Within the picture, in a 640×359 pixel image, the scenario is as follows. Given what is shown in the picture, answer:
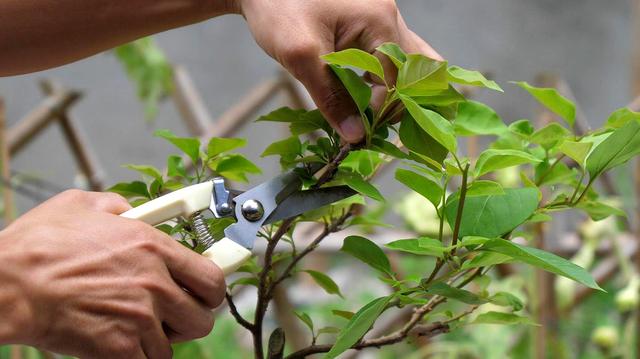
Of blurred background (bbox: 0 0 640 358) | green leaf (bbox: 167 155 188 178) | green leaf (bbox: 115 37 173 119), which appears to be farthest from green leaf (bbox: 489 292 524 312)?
blurred background (bbox: 0 0 640 358)

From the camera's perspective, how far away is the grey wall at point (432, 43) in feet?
10.00

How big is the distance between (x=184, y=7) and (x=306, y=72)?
165mm

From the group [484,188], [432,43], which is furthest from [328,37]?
[432,43]

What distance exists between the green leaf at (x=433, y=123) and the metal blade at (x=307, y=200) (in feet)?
0.29

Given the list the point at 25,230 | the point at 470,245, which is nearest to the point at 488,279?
the point at 470,245

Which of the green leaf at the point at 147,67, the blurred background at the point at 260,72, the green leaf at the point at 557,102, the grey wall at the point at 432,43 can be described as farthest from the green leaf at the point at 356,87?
the grey wall at the point at 432,43

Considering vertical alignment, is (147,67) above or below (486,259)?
below

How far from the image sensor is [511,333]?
1474mm

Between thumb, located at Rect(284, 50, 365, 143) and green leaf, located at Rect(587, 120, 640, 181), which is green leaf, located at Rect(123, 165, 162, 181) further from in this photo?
green leaf, located at Rect(587, 120, 640, 181)

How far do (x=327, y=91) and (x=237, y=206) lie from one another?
0.09 m

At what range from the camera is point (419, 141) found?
17.5 inches

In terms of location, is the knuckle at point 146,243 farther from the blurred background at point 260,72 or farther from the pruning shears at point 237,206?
the blurred background at point 260,72

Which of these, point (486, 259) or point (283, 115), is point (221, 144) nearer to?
point (283, 115)

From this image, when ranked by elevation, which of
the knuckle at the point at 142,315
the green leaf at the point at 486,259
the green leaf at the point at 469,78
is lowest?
the knuckle at the point at 142,315
